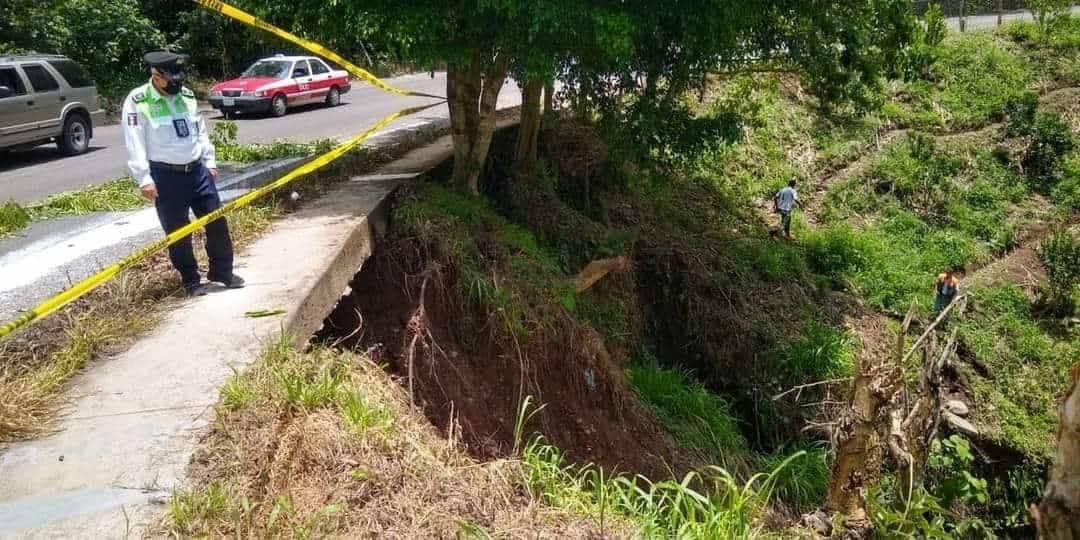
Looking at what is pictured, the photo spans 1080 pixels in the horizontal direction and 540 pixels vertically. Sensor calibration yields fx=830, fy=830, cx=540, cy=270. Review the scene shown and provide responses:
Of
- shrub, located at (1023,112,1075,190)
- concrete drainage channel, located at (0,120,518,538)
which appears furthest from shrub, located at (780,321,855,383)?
shrub, located at (1023,112,1075,190)

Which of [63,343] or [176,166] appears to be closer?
[63,343]

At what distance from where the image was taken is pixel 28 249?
6875 millimetres

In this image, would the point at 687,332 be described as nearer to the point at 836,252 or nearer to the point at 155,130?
the point at 836,252

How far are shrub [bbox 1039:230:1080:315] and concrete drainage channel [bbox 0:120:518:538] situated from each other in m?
11.0

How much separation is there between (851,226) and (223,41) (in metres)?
20.4

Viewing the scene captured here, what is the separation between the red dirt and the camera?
618cm

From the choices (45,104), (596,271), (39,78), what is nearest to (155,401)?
(596,271)

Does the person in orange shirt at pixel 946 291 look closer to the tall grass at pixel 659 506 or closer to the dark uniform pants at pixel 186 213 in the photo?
the tall grass at pixel 659 506

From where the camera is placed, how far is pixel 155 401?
4.23m

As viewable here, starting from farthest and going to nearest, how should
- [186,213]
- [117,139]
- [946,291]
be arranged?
[117,139], [946,291], [186,213]

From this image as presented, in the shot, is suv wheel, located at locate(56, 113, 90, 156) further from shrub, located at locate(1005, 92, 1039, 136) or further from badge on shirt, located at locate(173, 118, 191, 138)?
shrub, located at locate(1005, 92, 1039, 136)

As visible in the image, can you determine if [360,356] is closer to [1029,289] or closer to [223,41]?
[1029,289]

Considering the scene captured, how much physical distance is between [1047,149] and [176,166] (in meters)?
17.0

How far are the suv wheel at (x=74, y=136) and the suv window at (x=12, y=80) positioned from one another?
3.10 ft
